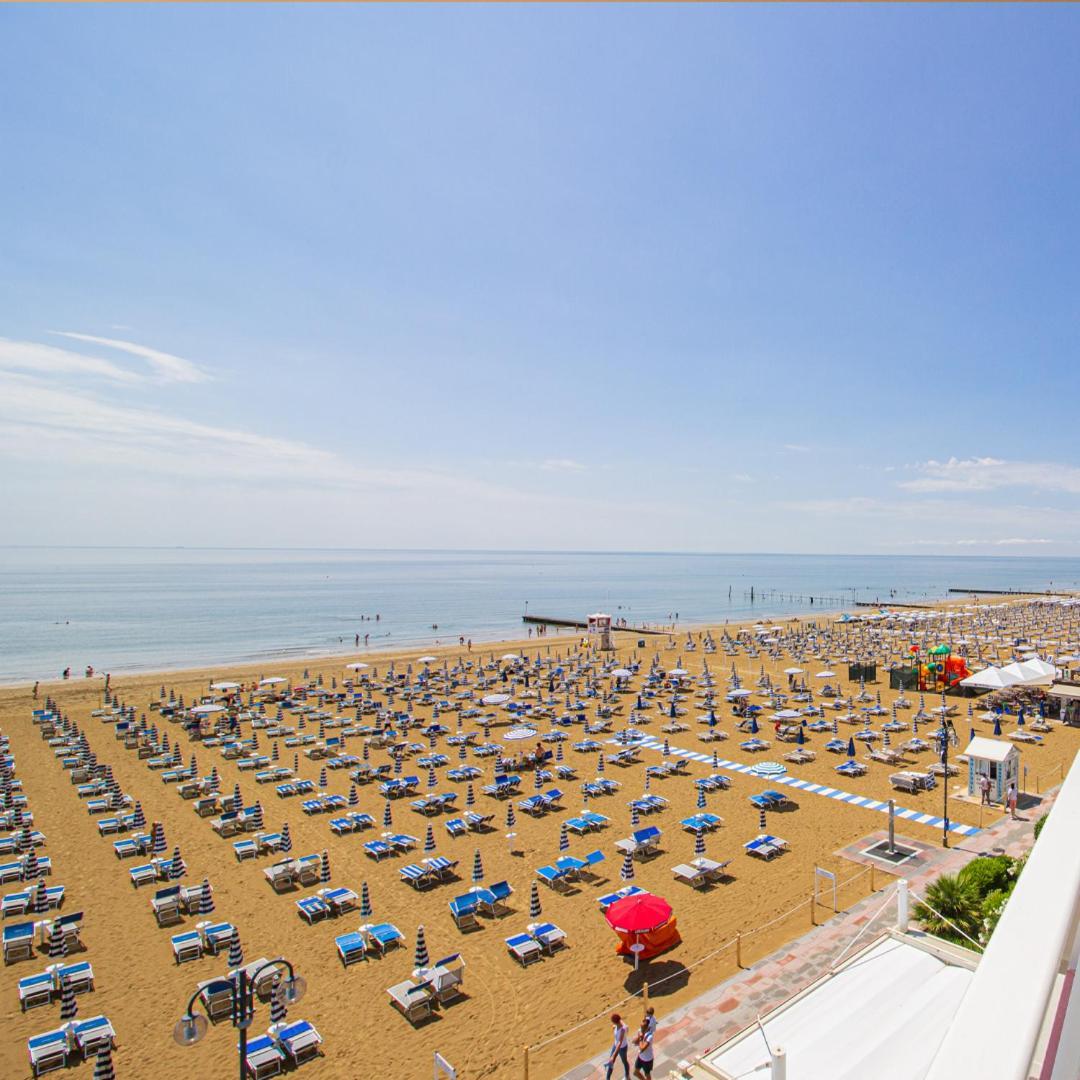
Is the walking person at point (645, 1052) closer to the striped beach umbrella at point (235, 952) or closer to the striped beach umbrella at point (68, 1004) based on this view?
the striped beach umbrella at point (235, 952)

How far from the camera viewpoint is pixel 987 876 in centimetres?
1255

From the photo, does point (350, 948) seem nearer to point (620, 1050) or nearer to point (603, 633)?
point (620, 1050)

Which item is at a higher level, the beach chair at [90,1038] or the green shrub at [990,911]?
the green shrub at [990,911]

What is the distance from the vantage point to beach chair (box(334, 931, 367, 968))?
524 inches

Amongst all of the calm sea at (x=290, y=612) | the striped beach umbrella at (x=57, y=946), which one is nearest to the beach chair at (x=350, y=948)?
the striped beach umbrella at (x=57, y=946)

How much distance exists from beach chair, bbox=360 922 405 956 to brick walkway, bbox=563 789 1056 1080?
16.6 ft

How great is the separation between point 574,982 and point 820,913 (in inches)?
213

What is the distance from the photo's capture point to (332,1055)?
10844mm

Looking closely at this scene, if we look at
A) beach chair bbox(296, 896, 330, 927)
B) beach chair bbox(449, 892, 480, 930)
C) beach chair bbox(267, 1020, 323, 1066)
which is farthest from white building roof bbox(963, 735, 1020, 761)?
beach chair bbox(267, 1020, 323, 1066)

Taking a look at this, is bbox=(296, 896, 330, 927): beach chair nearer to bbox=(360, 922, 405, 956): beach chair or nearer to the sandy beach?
the sandy beach

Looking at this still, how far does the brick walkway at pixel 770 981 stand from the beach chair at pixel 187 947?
8275 millimetres

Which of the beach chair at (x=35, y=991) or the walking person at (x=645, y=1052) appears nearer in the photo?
the walking person at (x=645, y=1052)

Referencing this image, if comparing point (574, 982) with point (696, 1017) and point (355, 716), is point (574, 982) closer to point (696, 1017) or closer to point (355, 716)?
point (696, 1017)

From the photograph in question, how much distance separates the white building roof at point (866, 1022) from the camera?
7.14 m
